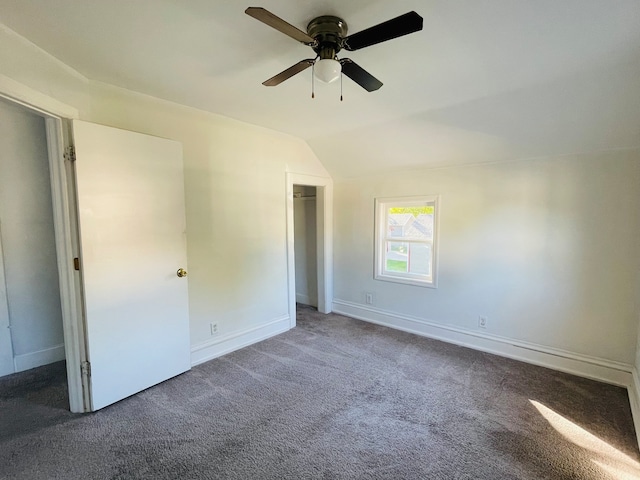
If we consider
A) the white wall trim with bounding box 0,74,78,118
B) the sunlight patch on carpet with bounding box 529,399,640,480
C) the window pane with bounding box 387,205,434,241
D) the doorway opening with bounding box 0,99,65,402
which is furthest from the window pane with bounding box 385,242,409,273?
the doorway opening with bounding box 0,99,65,402

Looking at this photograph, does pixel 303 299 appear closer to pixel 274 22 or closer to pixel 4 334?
pixel 4 334

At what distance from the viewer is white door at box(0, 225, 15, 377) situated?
8.93ft

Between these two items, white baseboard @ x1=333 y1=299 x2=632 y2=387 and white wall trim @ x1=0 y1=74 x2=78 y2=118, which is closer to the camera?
white wall trim @ x1=0 y1=74 x2=78 y2=118

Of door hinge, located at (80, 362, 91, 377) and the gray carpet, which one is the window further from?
door hinge, located at (80, 362, 91, 377)

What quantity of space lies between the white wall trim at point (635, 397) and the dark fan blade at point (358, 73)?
2.87 meters

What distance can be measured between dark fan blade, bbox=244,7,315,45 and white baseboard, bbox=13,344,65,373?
12.1ft

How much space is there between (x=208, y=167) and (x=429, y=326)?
10.3 feet

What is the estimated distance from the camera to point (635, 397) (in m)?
2.23

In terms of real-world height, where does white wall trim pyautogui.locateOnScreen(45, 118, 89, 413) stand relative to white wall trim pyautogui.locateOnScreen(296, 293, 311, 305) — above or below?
above

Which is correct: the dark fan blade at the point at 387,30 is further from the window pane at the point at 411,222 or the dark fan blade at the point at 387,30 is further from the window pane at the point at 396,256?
the window pane at the point at 396,256

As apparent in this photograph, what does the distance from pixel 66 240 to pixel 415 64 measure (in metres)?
2.71

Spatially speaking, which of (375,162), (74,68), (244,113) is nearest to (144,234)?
(74,68)

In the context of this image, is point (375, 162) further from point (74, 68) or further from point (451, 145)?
point (74, 68)

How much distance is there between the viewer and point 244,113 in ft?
9.41
